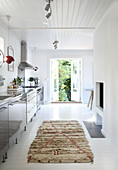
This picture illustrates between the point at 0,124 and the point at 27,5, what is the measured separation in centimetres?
216

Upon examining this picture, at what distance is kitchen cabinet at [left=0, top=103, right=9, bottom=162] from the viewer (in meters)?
2.16

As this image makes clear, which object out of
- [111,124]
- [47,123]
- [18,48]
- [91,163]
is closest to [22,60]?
[18,48]

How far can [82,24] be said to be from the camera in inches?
160

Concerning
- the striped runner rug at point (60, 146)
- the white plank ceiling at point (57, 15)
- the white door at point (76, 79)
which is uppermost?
the white plank ceiling at point (57, 15)

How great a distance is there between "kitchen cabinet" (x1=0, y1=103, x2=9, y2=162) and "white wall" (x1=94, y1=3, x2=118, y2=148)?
69.7 inches

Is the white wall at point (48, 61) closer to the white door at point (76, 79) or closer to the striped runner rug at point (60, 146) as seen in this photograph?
the white door at point (76, 79)

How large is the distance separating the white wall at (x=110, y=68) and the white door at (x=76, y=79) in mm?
4640

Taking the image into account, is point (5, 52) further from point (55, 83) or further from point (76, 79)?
point (76, 79)

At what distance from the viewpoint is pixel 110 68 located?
3.10 metres

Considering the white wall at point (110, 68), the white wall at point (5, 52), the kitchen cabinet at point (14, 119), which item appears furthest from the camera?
the white wall at point (5, 52)

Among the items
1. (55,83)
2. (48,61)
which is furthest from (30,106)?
(55,83)

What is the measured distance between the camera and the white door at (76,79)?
329 inches

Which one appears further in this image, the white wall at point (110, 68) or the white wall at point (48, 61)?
the white wall at point (48, 61)

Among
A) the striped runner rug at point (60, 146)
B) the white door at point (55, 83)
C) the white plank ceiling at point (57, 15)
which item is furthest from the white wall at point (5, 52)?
the white door at point (55, 83)
